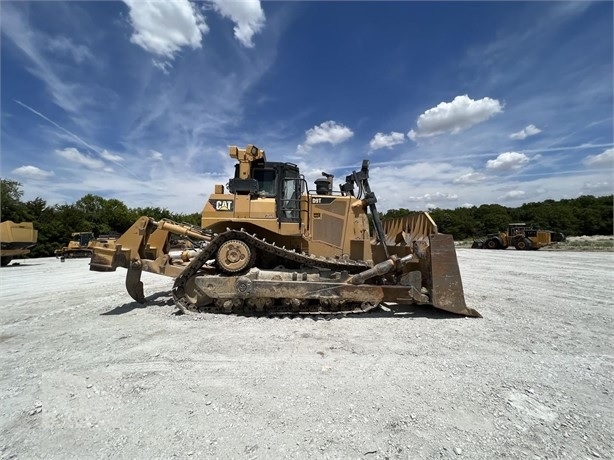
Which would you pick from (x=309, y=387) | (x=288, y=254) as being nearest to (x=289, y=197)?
(x=288, y=254)

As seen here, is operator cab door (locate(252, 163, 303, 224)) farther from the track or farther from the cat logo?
the track

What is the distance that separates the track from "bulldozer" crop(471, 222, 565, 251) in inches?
1250

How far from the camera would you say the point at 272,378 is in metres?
3.17

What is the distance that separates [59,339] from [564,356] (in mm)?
7015

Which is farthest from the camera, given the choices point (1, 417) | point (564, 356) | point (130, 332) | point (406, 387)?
point (130, 332)

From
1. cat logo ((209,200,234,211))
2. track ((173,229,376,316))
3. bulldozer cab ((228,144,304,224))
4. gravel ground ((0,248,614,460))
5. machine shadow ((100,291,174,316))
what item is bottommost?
gravel ground ((0,248,614,460))

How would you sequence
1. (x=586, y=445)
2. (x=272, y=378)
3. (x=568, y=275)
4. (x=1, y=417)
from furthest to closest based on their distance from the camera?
(x=568, y=275)
(x=272, y=378)
(x=1, y=417)
(x=586, y=445)

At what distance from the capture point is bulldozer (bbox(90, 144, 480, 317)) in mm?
5418

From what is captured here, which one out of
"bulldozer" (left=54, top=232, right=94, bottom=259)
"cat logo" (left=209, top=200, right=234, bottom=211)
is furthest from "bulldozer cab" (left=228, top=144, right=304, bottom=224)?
"bulldozer" (left=54, top=232, right=94, bottom=259)

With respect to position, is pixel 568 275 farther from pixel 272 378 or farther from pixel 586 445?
pixel 272 378

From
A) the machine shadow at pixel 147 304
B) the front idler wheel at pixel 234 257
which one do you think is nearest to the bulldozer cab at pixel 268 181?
the front idler wheel at pixel 234 257

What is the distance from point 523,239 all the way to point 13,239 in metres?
41.4

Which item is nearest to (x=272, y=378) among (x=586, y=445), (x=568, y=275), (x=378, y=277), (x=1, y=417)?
(x=1, y=417)

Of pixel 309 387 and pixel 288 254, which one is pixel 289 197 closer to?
pixel 288 254
